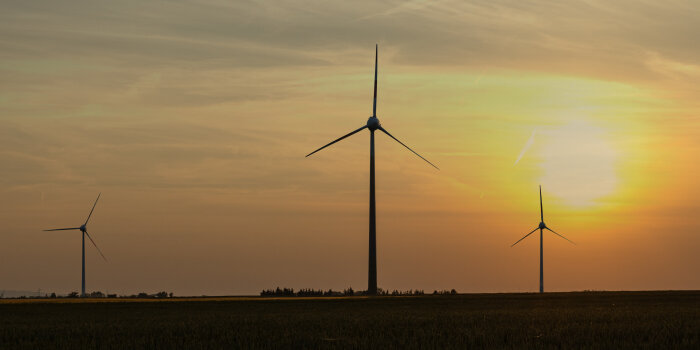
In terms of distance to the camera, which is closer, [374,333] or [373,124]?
[374,333]

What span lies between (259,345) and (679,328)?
19.1m

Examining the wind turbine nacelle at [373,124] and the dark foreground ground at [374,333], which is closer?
the dark foreground ground at [374,333]

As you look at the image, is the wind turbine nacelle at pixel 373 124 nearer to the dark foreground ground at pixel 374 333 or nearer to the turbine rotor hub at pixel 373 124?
the turbine rotor hub at pixel 373 124

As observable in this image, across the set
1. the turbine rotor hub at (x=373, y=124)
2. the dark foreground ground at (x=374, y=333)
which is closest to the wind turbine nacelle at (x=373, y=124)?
the turbine rotor hub at (x=373, y=124)

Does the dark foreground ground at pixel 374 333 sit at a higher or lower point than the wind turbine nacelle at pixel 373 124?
lower

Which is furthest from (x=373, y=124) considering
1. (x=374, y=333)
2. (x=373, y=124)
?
(x=374, y=333)

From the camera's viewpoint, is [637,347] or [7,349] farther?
[7,349]

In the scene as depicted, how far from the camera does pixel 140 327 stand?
44500 millimetres

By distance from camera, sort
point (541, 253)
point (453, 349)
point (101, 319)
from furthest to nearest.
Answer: point (541, 253) → point (101, 319) → point (453, 349)

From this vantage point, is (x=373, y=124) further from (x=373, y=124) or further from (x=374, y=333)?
(x=374, y=333)

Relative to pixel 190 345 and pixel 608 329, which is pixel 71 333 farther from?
pixel 608 329

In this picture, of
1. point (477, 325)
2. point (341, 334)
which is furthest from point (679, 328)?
point (341, 334)

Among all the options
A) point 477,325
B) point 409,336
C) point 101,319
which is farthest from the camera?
point 101,319

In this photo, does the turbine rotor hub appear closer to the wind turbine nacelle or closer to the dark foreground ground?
the wind turbine nacelle
